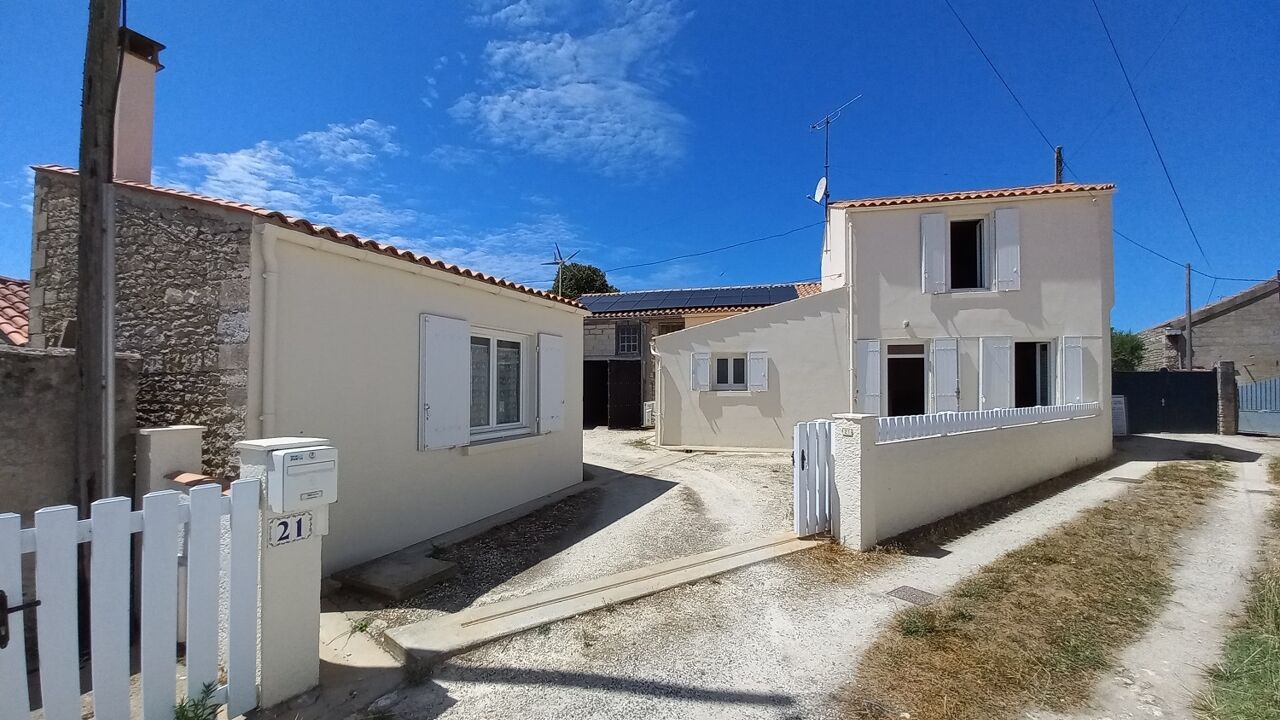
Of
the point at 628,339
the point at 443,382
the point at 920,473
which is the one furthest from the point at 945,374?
the point at 443,382

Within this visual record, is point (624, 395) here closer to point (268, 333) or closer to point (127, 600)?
point (268, 333)

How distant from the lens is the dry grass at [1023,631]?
8.98 feet

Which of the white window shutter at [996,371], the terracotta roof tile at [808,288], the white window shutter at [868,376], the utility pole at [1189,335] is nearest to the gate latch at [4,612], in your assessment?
the white window shutter at [868,376]

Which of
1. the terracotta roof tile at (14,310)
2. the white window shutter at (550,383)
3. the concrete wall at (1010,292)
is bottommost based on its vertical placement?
the white window shutter at (550,383)

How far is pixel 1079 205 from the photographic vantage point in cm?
1045

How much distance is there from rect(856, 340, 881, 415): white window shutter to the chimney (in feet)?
36.6

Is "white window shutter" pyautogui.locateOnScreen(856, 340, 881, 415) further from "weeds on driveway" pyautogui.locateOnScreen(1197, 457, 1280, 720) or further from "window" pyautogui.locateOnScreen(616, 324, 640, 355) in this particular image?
"window" pyautogui.locateOnScreen(616, 324, 640, 355)

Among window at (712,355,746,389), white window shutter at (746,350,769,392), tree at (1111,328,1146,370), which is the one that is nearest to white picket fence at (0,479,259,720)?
white window shutter at (746,350,769,392)

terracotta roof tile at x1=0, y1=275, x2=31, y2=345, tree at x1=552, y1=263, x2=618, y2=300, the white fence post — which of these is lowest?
the white fence post

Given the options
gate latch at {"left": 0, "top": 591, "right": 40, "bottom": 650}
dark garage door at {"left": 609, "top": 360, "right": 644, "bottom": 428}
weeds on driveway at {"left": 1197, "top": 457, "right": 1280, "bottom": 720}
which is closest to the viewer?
gate latch at {"left": 0, "top": 591, "right": 40, "bottom": 650}

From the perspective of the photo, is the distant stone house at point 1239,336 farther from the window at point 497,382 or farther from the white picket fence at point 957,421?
the window at point 497,382

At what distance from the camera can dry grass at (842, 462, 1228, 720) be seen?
108 inches

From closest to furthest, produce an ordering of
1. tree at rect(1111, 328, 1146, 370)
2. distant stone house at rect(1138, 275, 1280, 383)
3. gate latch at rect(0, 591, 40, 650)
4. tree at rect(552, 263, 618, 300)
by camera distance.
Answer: gate latch at rect(0, 591, 40, 650), distant stone house at rect(1138, 275, 1280, 383), tree at rect(1111, 328, 1146, 370), tree at rect(552, 263, 618, 300)

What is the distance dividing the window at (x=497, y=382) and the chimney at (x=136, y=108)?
3307 mm
